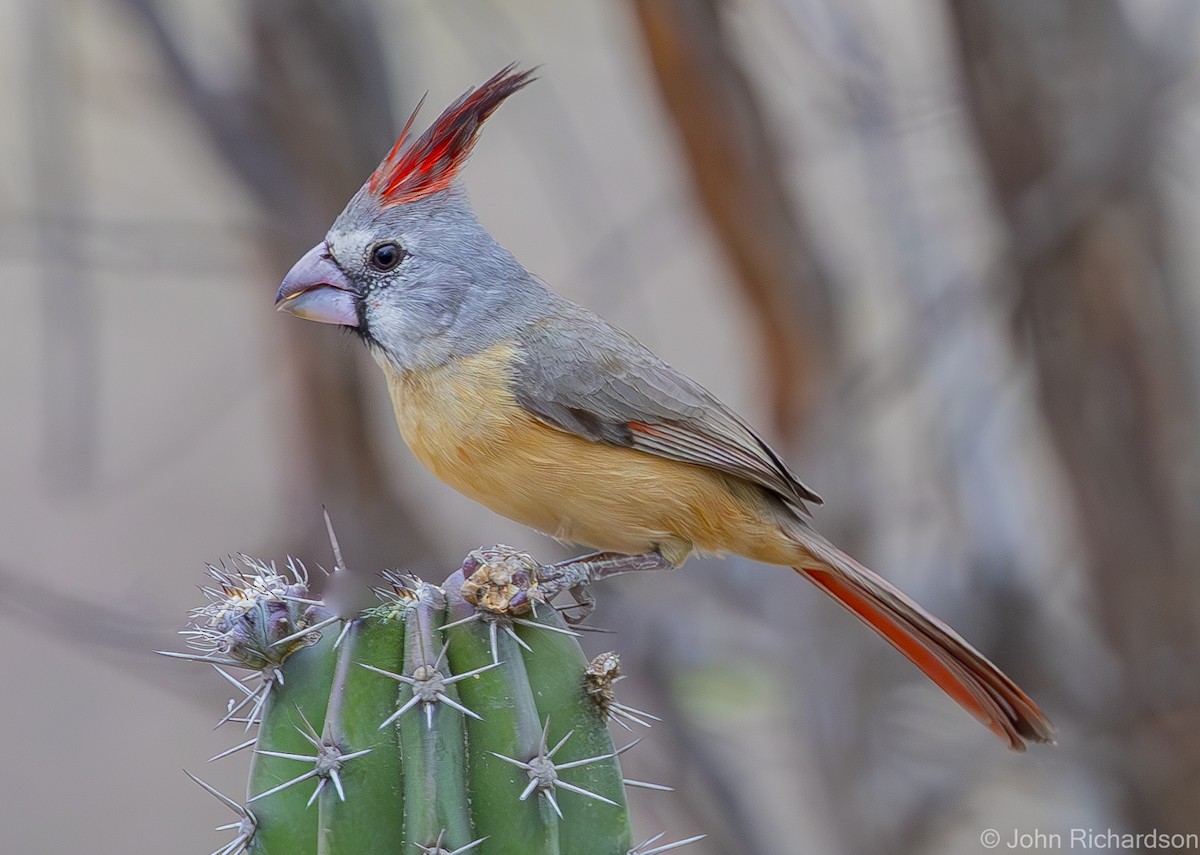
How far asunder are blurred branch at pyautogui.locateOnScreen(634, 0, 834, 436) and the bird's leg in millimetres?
1396

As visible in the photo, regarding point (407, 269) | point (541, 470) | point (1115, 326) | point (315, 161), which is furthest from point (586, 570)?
point (315, 161)

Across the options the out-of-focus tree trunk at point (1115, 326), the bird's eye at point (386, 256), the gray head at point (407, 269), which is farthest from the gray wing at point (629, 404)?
the out-of-focus tree trunk at point (1115, 326)

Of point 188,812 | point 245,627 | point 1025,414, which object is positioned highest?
point 245,627

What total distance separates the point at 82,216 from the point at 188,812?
6.72ft

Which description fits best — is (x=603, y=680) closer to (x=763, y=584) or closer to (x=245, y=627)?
(x=245, y=627)

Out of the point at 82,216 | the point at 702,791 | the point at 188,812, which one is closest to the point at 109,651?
the point at 188,812

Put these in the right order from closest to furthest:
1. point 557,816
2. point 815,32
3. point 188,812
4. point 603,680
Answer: point 557,816, point 603,680, point 815,32, point 188,812

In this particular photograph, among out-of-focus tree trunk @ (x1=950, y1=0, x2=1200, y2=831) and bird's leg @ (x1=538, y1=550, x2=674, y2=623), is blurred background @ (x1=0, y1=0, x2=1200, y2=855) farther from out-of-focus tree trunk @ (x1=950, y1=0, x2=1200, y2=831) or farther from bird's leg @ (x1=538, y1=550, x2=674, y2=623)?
bird's leg @ (x1=538, y1=550, x2=674, y2=623)

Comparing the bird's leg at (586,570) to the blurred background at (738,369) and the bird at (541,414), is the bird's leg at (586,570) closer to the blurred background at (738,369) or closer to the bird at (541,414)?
the bird at (541,414)

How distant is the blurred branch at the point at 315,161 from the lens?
13.2 feet

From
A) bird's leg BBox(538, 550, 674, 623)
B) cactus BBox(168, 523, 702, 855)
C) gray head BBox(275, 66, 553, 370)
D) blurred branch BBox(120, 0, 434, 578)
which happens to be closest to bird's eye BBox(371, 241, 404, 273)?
gray head BBox(275, 66, 553, 370)

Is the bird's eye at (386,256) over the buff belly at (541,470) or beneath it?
over

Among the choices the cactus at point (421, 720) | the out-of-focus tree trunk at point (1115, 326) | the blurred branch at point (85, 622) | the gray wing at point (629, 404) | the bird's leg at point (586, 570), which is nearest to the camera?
the cactus at point (421, 720)

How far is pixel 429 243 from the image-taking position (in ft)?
8.32
